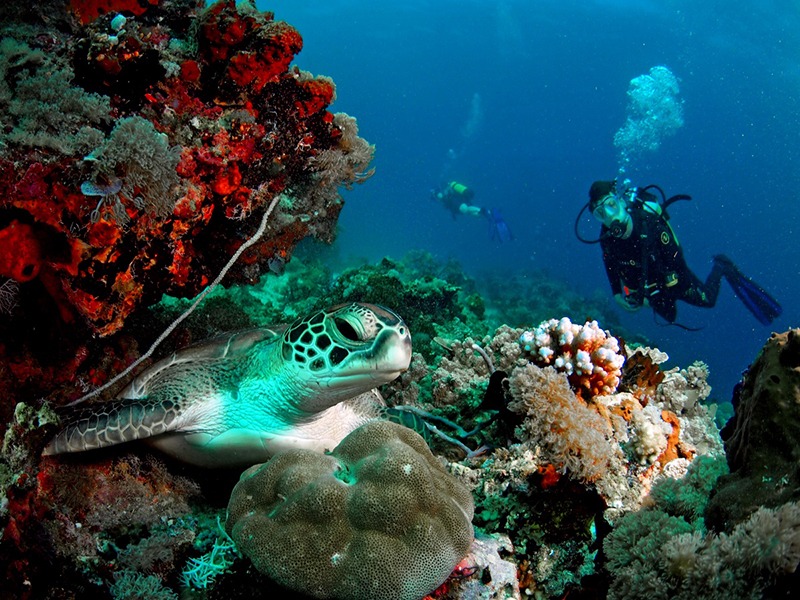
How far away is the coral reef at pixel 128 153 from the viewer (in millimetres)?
1963

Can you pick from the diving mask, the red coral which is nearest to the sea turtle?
the red coral

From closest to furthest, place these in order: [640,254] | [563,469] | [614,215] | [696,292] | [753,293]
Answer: [563,469] → [614,215] → [640,254] → [696,292] → [753,293]

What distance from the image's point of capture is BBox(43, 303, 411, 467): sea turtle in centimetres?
221

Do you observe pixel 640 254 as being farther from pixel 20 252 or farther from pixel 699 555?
pixel 20 252

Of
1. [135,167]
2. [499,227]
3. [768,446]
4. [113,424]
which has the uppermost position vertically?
[135,167]

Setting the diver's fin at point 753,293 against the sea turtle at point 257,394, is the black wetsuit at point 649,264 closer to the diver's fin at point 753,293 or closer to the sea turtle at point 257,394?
the diver's fin at point 753,293

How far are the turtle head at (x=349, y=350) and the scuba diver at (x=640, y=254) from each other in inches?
234

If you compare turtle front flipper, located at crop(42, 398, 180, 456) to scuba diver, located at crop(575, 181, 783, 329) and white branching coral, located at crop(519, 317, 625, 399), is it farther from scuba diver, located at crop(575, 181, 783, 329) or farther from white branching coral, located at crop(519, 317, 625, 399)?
scuba diver, located at crop(575, 181, 783, 329)

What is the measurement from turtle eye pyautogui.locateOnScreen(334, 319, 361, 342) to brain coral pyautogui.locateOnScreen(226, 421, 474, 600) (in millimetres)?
705

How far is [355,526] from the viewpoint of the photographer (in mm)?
1485

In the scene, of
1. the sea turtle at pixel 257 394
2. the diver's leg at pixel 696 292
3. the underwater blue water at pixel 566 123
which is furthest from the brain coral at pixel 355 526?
the underwater blue water at pixel 566 123

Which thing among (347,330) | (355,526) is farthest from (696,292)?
(355,526)

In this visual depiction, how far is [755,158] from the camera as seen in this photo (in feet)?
275

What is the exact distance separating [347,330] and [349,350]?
0.36 ft
